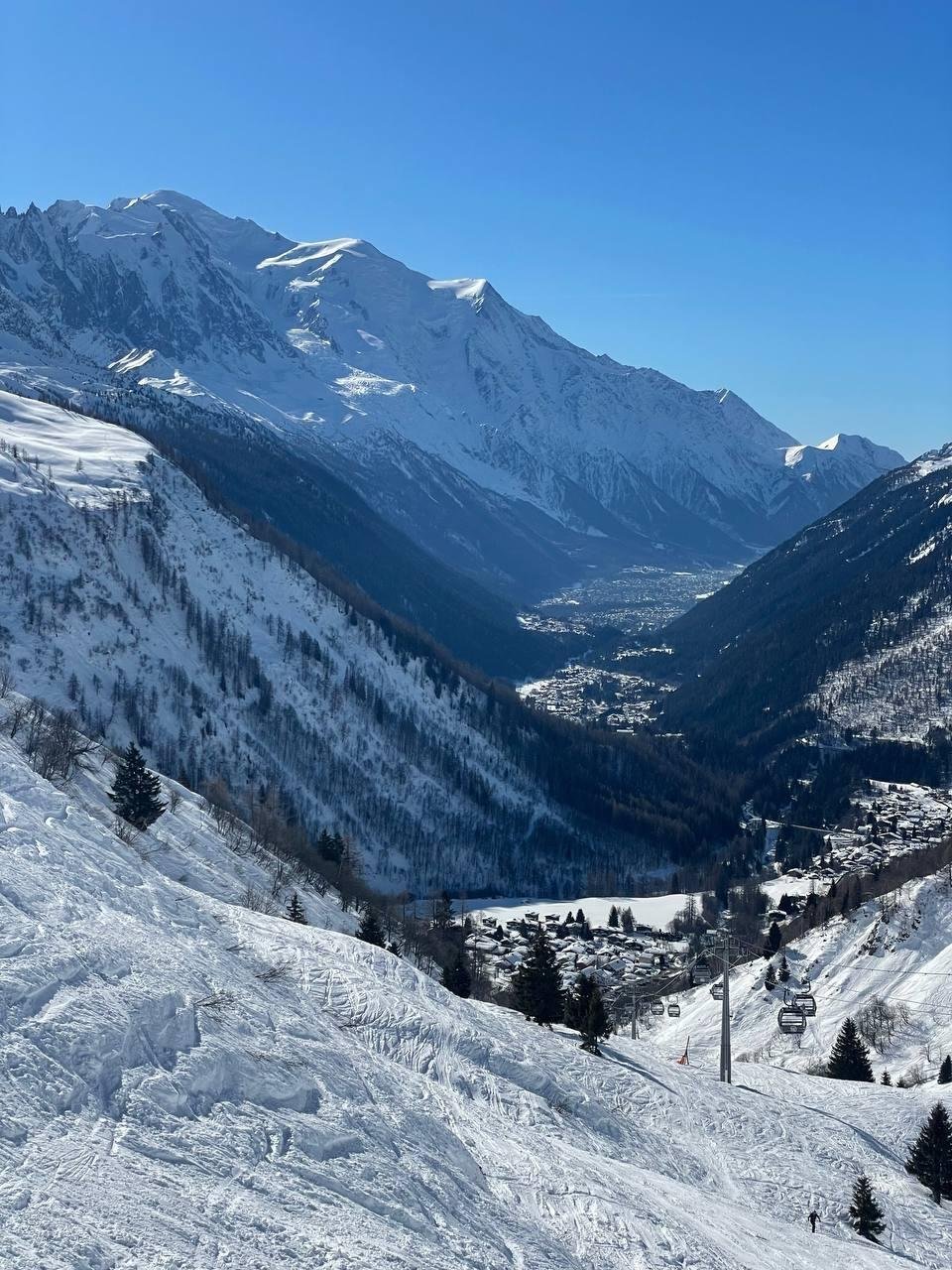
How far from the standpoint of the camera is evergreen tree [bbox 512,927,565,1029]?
5269 centimetres

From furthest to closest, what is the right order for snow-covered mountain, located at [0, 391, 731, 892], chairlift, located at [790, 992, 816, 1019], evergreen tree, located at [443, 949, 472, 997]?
snow-covered mountain, located at [0, 391, 731, 892] → chairlift, located at [790, 992, 816, 1019] → evergreen tree, located at [443, 949, 472, 997]

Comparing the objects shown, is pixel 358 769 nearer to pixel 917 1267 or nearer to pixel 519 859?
pixel 519 859

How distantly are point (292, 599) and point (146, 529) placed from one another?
97.0 ft

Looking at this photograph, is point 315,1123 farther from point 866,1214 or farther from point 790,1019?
point 790,1019

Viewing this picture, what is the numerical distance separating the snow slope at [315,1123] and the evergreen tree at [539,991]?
18.0 ft

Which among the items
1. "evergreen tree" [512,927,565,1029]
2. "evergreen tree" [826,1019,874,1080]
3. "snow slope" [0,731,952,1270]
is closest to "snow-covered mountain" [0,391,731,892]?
"evergreen tree" [512,927,565,1029]

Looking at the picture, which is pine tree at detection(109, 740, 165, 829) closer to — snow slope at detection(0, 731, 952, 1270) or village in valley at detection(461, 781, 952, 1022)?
→ snow slope at detection(0, 731, 952, 1270)

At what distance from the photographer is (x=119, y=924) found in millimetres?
30062

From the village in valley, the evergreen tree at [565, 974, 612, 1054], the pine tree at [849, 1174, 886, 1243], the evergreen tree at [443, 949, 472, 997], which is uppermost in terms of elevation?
the evergreen tree at [565, 974, 612, 1054]

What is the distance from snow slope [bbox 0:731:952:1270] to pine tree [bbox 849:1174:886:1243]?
0.62 meters

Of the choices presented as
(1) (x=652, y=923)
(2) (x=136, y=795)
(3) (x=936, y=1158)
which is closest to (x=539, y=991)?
(3) (x=936, y=1158)

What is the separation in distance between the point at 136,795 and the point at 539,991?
28785 millimetres

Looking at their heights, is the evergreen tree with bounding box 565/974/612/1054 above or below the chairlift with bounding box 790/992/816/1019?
above

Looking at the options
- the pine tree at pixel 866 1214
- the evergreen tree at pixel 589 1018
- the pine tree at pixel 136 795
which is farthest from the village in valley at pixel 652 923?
the pine tree at pixel 866 1214
